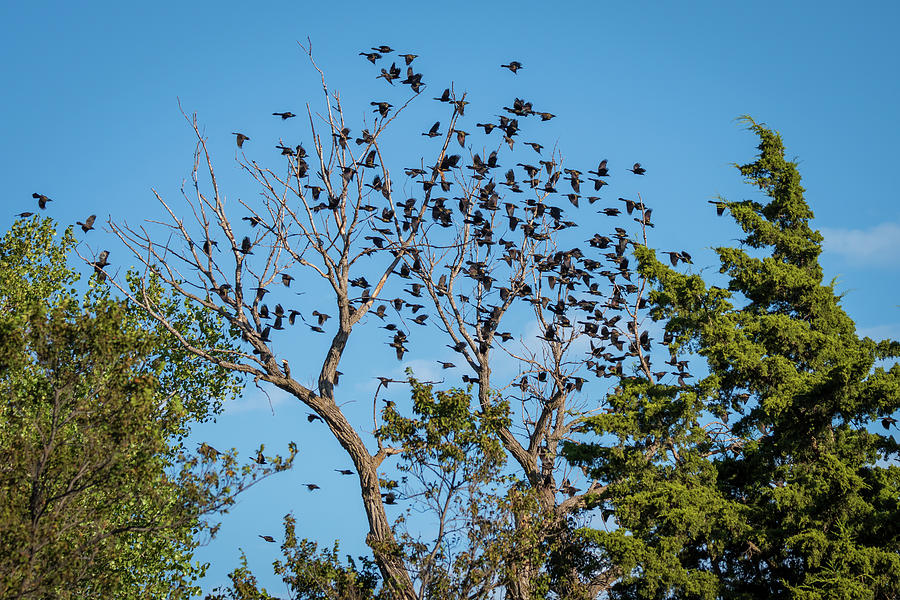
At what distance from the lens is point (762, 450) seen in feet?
57.8

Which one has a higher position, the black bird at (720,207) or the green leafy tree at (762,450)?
the black bird at (720,207)

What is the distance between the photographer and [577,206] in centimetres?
2070

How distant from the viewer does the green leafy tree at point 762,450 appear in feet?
51.0

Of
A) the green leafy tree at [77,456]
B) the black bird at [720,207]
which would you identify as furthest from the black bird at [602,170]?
the green leafy tree at [77,456]

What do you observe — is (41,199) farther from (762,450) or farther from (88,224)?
(762,450)

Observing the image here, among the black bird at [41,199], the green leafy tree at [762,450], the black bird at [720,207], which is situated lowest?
the green leafy tree at [762,450]

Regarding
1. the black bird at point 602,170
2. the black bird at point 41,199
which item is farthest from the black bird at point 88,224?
the black bird at point 602,170

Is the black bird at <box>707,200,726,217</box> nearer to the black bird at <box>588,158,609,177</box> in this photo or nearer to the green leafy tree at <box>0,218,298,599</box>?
the black bird at <box>588,158,609,177</box>

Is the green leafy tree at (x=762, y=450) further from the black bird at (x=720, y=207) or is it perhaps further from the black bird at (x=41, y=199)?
the black bird at (x=41, y=199)

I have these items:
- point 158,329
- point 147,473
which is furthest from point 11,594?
point 158,329

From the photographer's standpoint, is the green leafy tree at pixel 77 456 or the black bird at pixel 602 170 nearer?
the green leafy tree at pixel 77 456

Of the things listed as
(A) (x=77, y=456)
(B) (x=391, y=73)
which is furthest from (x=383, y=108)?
(A) (x=77, y=456)

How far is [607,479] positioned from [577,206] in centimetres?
636

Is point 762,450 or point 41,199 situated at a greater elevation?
point 41,199
